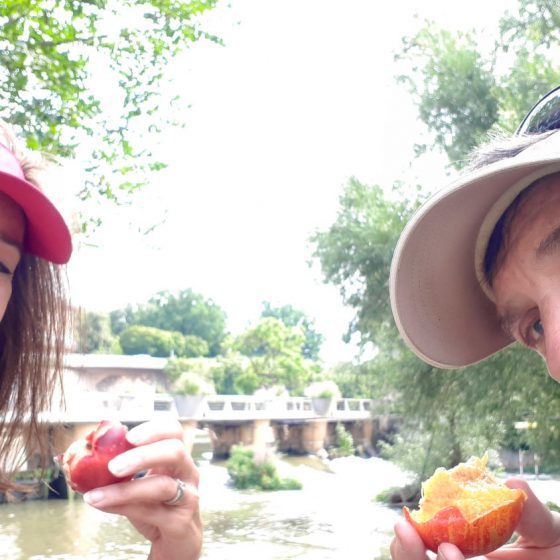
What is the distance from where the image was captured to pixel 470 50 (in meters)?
11.3

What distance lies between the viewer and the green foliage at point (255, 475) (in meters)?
22.3

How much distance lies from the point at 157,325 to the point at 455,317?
6295cm

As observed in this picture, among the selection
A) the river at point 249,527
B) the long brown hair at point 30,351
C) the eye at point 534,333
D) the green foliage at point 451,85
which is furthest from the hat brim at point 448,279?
the river at point 249,527

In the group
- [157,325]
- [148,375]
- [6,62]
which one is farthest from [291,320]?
[6,62]

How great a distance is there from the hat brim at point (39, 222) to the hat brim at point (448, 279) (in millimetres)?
648

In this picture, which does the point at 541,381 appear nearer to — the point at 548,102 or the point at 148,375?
the point at 548,102

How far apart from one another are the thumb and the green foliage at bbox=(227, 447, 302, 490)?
21.6m

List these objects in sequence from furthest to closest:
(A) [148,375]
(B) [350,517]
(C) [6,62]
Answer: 1. (A) [148,375]
2. (B) [350,517]
3. (C) [6,62]

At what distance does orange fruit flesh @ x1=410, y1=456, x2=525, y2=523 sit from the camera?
1.33 meters

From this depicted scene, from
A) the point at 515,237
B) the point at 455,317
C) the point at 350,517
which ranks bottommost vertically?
the point at 350,517

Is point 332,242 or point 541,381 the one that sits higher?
point 332,242

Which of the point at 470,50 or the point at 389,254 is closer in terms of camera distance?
the point at 389,254

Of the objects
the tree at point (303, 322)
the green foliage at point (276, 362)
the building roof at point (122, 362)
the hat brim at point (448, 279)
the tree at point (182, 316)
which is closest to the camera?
the hat brim at point (448, 279)

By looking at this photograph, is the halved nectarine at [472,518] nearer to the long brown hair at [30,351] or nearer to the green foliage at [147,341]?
the long brown hair at [30,351]
